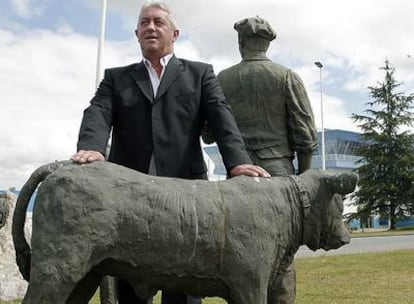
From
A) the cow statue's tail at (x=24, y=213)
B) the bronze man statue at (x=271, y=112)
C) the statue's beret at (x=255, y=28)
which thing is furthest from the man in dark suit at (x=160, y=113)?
the statue's beret at (x=255, y=28)

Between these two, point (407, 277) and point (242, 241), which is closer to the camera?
point (242, 241)

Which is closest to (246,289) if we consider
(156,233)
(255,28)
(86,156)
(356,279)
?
(156,233)

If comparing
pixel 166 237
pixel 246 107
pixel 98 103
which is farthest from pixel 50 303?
pixel 246 107

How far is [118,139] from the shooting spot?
3.92 metres

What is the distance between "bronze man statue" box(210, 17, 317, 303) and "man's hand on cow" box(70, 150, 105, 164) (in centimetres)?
190

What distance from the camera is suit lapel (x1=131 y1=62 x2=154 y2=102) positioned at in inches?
150

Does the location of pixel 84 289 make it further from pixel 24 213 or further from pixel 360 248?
pixel 360 248

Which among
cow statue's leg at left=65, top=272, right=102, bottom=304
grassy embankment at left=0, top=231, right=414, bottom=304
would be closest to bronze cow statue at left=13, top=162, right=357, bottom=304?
cow statue's leg at left=65, top=272, right=102, bottom=304

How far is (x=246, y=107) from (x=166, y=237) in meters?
2.34

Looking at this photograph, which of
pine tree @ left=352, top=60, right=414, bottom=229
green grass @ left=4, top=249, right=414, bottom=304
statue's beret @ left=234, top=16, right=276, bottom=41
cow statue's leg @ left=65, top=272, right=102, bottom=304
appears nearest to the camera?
cow statue's leg @ left=65, top=272, right=102, bottom=304

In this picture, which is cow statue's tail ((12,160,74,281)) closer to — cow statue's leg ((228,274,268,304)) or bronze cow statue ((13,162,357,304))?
bronze cow statue ((13,162,357,304))

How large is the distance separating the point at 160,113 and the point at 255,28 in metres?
1.86

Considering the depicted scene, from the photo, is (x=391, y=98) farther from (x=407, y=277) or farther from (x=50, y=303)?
(x=50, y=303)

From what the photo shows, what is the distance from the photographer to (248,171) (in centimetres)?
349
